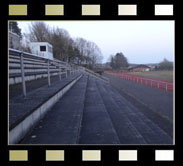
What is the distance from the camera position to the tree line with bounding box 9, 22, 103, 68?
73.0ft

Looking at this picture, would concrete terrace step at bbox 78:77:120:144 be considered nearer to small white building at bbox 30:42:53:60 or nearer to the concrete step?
the concrete step

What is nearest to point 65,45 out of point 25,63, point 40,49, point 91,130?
point 40,49

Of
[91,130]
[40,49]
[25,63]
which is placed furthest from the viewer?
[40,49]

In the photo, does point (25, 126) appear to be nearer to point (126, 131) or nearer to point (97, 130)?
point (97, 130)

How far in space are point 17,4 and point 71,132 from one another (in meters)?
1.89

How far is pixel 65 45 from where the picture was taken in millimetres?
25734

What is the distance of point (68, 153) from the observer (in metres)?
1.46

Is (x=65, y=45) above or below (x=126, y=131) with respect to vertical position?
above

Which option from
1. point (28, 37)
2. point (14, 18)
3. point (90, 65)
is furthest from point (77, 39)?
point (14, 18)

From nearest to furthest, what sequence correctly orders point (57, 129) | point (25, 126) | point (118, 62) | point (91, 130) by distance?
point (25, 126)
point (57, 129)
point (91, 130)
point (118, 62)

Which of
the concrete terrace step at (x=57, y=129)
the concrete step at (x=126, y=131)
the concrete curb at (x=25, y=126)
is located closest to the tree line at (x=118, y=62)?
the concrete step at (x=126, y=131)

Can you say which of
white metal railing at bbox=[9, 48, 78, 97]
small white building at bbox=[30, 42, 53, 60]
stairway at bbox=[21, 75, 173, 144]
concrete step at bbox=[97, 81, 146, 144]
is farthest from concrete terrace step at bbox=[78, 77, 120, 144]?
small white building at bbox=[30, 42, 53, 60]

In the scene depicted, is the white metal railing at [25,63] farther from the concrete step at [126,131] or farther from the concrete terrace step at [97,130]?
the concrete step at [126,131]

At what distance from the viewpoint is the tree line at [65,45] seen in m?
22.3
